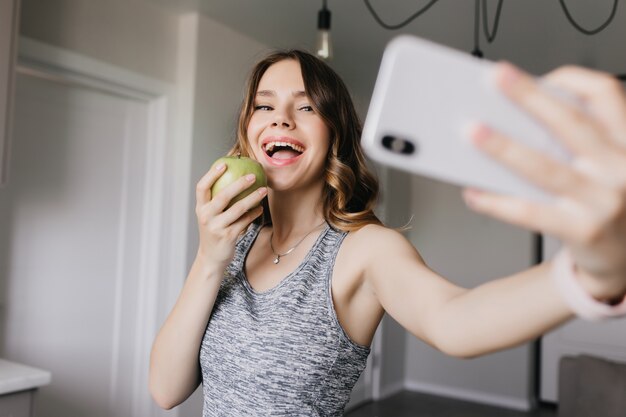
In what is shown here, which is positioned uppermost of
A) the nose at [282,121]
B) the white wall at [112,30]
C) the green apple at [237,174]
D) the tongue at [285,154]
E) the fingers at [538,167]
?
the white wall at [112,30]

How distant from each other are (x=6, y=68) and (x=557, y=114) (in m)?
1.94

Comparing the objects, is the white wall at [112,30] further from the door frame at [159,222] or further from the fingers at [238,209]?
the fingers at [238,209]

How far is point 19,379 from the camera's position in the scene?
177 cm

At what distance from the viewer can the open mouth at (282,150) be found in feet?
3.66

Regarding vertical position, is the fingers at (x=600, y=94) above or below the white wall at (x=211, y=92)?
below

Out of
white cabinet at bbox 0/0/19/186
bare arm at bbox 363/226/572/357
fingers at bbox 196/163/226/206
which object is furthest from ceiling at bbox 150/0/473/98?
bare arm at bbox 363/226/572/357

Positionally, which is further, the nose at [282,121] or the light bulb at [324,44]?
the light bulb at [324,44]

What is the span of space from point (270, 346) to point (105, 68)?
207 cm

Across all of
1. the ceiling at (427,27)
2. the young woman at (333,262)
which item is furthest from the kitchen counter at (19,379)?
the ceiling at (427,27)

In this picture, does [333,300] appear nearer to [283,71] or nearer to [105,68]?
[283,71]

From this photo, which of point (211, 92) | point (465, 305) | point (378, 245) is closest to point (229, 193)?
point (378, 245)

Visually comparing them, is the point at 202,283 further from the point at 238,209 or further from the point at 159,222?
the point at 159,222

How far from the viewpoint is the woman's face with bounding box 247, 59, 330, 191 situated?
1.11 meters

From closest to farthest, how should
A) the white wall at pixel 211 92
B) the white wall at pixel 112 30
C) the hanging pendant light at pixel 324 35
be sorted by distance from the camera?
the hanging pendant light at pixel 324 35 → the white wall at pixel 112 30 → the white wall at pixel 211 92
